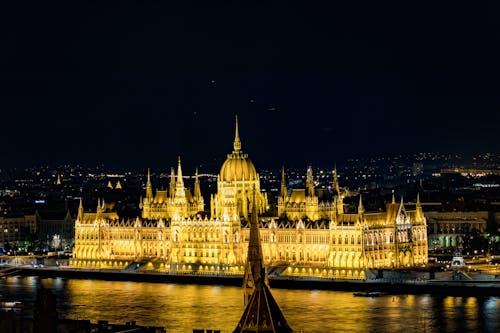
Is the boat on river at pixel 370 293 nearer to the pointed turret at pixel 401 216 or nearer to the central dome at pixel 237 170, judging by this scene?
the pointed turret at pixel 401 216

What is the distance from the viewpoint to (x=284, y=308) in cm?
8450

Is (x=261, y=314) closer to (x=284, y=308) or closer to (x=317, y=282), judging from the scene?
(x=284, y=308)

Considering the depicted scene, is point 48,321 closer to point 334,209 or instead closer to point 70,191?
point 334,209

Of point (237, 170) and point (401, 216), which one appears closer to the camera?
point (401, 216)

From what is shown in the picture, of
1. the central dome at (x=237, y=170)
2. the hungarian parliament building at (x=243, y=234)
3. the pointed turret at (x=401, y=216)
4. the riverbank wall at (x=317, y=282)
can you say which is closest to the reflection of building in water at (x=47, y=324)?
the riverbank wall at (x=317, y=282)

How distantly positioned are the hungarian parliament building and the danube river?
237 inches

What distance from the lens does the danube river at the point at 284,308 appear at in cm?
7700

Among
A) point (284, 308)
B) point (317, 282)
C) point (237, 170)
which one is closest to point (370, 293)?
point (317, 282)

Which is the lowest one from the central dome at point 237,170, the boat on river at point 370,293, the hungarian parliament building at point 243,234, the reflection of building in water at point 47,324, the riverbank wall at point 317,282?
the reflection of building in water at point 47,324

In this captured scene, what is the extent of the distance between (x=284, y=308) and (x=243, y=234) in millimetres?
21317

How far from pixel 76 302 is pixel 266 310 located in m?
37.2

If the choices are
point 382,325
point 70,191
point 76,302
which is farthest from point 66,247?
point 70,191

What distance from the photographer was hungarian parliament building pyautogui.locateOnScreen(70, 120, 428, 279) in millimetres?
100062

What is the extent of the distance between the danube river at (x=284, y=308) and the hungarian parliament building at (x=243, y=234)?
601cm
